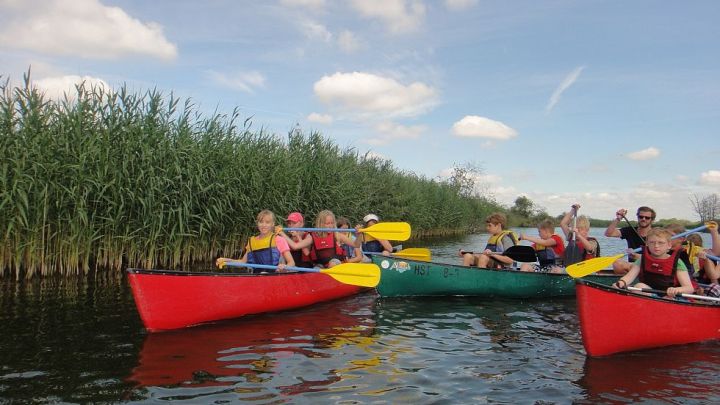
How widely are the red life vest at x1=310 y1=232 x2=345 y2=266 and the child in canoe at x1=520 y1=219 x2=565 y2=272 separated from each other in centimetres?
301

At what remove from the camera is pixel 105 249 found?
8.73 meters

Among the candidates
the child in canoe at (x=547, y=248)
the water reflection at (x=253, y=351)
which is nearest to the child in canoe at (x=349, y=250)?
the water reflection at (x=253, y=351)

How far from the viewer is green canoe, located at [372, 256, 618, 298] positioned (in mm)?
7594

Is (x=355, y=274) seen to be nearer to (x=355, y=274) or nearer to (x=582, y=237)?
(x=355, y=274)

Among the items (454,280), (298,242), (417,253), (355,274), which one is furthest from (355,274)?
(417,253)

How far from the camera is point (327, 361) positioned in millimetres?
4641

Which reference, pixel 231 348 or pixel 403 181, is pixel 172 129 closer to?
pixel 231 348

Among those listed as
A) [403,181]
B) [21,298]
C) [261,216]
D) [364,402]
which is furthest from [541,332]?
[403,181]

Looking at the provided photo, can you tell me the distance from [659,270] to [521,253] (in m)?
2.86

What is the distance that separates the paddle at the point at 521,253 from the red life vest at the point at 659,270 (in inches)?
102

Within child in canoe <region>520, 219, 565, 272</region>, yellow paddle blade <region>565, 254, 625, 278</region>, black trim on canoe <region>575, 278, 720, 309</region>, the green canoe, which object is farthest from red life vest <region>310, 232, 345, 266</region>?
black trim on canoe <region>575, 278, 720, 309</region>

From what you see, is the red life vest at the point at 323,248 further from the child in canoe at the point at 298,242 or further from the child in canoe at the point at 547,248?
the child in canoe at the point at 547,248

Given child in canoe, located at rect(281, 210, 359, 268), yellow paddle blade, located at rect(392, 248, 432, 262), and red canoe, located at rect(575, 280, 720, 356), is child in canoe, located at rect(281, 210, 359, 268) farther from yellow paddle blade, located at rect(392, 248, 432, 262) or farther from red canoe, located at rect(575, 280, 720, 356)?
red canoe, located at rect(575, 280, 720, 356)

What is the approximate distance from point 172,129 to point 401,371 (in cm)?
718
